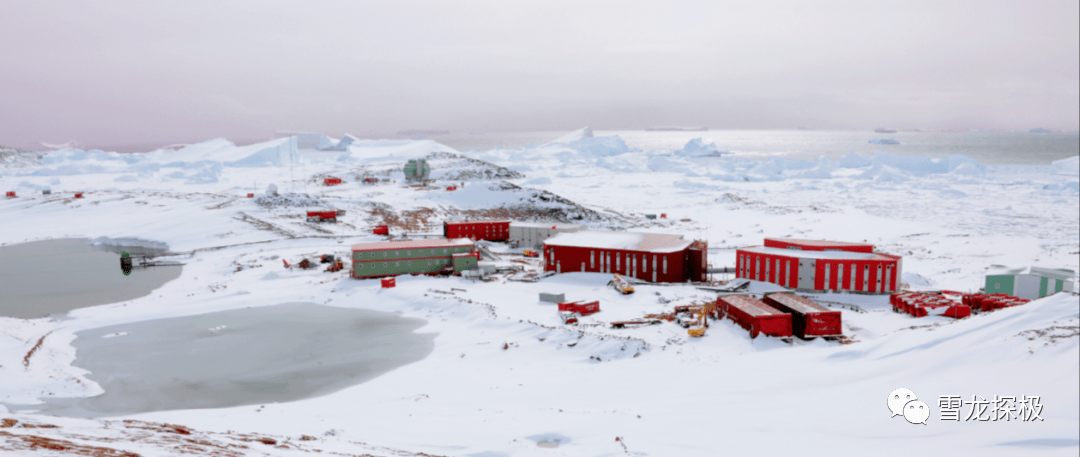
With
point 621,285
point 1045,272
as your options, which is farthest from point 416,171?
point 1045,272

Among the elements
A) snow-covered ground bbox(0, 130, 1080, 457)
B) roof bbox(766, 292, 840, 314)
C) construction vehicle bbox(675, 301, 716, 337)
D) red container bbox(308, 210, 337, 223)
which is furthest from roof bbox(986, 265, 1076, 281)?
red container bbox(308, 210, 337, 223)

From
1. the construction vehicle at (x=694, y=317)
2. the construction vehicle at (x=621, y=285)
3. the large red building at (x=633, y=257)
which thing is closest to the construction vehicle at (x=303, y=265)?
the large red building at (x=633, y=257)

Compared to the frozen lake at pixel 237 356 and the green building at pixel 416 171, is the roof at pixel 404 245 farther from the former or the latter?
the green building at pixel 416 171

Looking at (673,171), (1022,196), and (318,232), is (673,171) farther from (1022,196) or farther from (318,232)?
(318,232)

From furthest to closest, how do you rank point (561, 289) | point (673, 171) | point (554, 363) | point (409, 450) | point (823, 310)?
point (673, 171)
point (561, 289)
point (823, 310)
point (554, 363)
point (409, 450)

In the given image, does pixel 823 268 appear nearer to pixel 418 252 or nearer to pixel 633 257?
pixel 633 257

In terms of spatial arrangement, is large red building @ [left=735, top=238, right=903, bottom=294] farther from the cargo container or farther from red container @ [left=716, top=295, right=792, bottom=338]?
the cargo container

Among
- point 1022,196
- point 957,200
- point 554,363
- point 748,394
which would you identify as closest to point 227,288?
point 554,363
